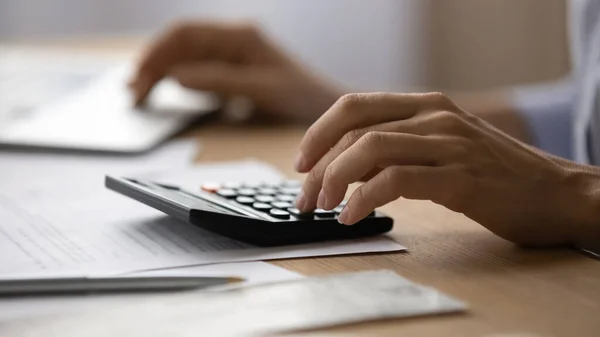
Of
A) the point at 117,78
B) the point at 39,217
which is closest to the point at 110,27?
the point at 117,78

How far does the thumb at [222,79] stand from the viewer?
117cm

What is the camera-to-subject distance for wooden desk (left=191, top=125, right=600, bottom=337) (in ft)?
1.59

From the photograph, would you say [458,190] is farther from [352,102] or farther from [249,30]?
[249,30]

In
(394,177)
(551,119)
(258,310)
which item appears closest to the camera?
(258,310)

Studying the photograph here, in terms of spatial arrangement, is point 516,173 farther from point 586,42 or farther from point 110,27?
point 110,27

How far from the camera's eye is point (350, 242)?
2.13ft

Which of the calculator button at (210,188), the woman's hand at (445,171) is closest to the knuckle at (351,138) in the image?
the woman's hand at (445,171)

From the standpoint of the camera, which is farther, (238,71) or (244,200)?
(238,71)

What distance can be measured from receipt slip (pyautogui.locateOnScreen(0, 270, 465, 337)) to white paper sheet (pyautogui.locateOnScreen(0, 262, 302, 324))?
10mm

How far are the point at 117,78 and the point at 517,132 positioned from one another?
0.57 meters

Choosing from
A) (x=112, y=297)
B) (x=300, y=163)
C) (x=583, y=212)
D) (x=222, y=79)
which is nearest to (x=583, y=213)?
(x=583, y=212)

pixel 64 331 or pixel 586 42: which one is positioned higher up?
pixel 586 42

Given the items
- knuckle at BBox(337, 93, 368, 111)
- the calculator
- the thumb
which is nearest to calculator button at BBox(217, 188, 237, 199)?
the calculator

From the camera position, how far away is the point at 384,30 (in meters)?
2.44
